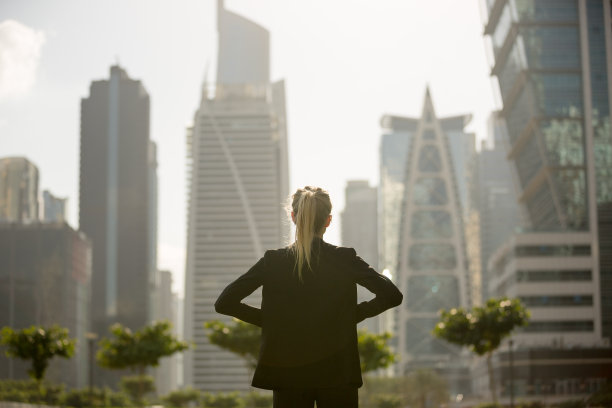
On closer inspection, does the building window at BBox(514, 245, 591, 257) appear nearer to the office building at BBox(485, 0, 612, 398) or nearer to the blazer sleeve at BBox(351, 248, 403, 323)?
the office building at BBox(485, 0, 612, 398)

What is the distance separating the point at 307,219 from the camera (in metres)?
5.66

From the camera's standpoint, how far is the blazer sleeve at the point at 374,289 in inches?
219

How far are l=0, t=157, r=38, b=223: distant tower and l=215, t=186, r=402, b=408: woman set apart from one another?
183 m

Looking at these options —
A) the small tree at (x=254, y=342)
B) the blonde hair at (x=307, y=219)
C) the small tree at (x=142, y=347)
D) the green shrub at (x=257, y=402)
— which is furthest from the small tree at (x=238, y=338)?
the blonde hair at (x=307, y=219)

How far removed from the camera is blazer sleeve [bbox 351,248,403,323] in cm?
556

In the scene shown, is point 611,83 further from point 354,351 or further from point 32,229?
point 354,351

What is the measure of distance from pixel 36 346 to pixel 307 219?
49748 mm

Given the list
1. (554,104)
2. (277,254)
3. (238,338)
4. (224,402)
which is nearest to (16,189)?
(554,104)

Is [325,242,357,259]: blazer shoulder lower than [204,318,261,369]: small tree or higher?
higher

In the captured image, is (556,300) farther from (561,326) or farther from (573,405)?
(573,405)

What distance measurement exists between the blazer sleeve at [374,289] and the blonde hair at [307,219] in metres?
0.28

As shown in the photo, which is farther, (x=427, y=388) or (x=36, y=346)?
(x=427, y=388)

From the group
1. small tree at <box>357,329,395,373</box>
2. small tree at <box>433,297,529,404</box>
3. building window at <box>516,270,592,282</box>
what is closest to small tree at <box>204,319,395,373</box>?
small tree at <box>357,329,395,373</box>

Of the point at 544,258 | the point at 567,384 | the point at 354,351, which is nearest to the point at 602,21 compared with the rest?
the point at 544,258
